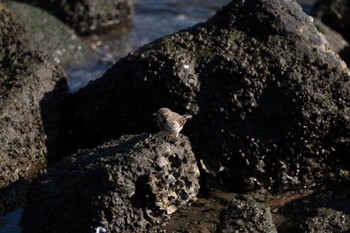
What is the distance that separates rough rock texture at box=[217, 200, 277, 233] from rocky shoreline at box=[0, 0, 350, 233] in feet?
1.45

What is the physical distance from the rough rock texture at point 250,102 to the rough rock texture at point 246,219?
1.13m

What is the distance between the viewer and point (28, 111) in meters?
8.59

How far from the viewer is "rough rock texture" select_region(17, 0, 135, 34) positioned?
1418 cm

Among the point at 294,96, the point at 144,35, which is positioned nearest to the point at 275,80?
the point at 294,96

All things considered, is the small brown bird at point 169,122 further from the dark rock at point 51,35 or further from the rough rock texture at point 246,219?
the dark rock at point 51,35

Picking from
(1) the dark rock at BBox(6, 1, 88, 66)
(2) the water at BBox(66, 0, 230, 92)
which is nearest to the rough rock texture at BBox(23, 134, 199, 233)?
(2) the water at BBox(66, 0, 230, 92)

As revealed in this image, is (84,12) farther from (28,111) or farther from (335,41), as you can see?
(28,111)

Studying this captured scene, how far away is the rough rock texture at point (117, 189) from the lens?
6543 millimetres

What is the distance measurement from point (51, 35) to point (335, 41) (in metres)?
4.61

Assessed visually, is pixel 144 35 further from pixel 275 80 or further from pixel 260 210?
pixel 260 210

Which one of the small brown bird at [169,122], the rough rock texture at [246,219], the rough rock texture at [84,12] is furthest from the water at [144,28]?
the rough rock texture at [246,219]

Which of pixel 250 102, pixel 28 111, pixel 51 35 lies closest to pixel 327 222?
pixel 250 102

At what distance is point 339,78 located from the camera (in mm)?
8352

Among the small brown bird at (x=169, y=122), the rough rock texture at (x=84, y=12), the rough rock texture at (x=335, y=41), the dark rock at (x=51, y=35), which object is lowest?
the small brown bird at (x=169, y=122)
